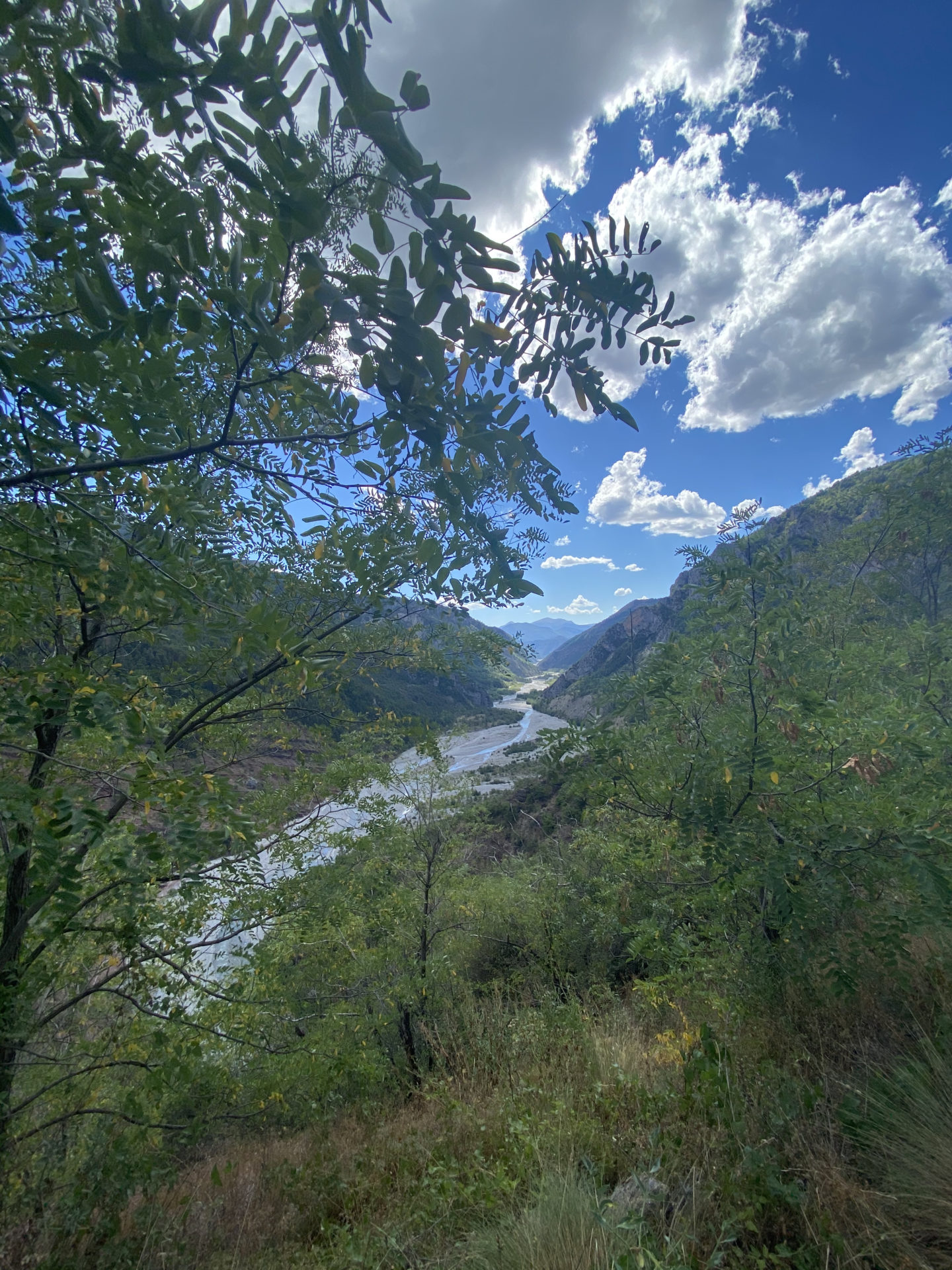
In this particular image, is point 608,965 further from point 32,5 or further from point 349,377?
point 32,5

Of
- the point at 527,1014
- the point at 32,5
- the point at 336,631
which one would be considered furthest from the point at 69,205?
the point at 527,1014

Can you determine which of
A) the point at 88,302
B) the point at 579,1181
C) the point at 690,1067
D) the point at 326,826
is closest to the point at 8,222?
the point at 88,302

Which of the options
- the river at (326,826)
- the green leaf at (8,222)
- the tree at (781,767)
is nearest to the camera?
the green leaf at (8,222)

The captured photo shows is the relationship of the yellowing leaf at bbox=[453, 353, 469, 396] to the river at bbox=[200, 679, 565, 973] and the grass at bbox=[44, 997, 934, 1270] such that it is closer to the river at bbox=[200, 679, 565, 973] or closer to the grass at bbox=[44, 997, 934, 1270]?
the river at bbox=[200, 679, 565, 973]

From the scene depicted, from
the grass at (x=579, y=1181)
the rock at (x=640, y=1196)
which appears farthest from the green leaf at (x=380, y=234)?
the rock at (x=640, y=1196)

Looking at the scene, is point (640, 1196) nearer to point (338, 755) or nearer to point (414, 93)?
point (338, 755)

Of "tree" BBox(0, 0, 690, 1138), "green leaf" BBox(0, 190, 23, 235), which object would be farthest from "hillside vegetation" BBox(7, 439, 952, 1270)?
"green leaf" BBox(0, 190, 23, 235)

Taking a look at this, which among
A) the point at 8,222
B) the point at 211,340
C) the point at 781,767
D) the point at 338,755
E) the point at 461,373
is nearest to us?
the point at 8,222

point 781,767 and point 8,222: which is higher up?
point 8,222

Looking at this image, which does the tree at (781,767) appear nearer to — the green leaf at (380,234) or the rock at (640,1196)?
the rock at (640,1196)

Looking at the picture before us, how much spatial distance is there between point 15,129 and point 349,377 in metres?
1.11

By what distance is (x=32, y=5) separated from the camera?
0.95 m

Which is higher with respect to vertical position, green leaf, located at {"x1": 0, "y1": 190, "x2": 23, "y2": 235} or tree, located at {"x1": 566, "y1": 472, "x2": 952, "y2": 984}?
green leaf, located at {"x1": 0, "y1": 190, "x2": 23, "y2": 235}

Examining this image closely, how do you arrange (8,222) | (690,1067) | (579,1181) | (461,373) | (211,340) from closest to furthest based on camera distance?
(8,222), (461,373), (211,340), (579,1181), (690,1067)
